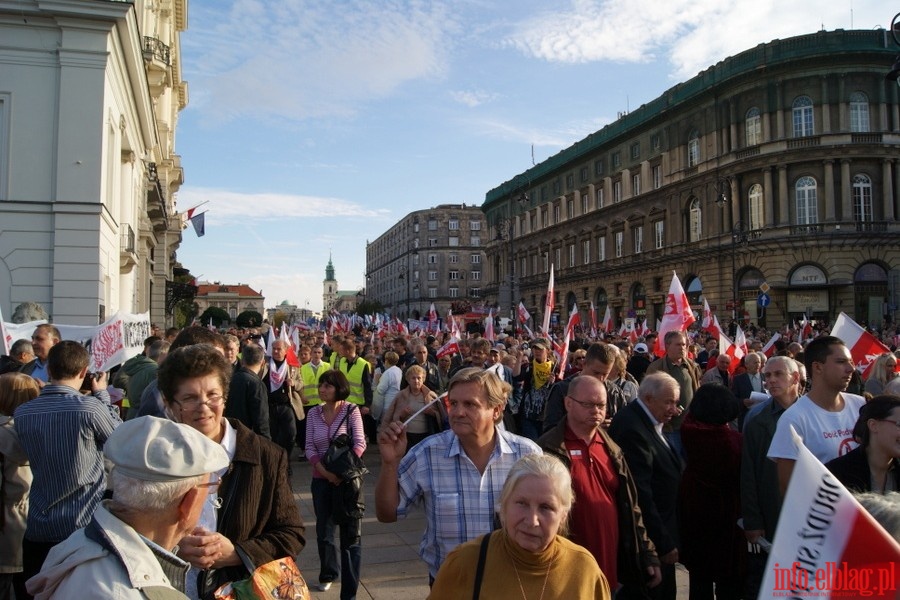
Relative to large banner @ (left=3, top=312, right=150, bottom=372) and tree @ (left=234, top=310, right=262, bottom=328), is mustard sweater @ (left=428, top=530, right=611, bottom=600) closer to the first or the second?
large banner @ (left=3, top=312, right=150, bottom=372)

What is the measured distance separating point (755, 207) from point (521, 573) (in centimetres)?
4352

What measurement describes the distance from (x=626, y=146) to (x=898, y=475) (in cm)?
5361

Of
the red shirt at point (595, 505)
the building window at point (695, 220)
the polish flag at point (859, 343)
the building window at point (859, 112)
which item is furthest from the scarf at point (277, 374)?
the building window at point (695, 220)

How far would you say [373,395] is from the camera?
1127 cm

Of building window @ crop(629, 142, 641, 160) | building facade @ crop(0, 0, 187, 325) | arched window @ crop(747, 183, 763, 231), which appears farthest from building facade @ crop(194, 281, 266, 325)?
building facade @ crop(0, 0, 187, 325)

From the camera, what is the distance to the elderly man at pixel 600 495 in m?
3.88

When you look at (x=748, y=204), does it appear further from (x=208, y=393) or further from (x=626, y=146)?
(x=208, y=393)

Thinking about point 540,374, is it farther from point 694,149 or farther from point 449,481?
point 694,149

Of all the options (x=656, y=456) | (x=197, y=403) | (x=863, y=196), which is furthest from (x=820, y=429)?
(x=863, y=196)

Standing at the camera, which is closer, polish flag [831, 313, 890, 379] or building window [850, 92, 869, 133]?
polish flag [831, 313, 890, 379]

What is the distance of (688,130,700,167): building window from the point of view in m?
46.2

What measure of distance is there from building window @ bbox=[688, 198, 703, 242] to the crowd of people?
42.3 metres

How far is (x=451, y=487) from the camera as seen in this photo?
364 centimetres

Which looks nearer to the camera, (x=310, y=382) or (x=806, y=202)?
(x=310, y=382)
